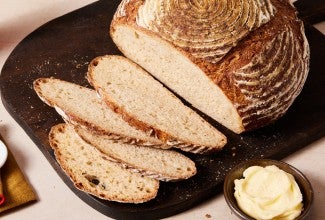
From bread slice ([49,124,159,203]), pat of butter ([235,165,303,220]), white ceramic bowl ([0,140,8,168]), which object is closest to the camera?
pat of butter ([235,165,303,220])

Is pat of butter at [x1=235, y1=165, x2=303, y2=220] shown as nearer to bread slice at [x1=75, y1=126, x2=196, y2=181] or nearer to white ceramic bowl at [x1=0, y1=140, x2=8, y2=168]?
bread slice at [x1=75, y1=126, x2=196, y2=181]

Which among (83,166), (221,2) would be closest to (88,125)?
(83,166)

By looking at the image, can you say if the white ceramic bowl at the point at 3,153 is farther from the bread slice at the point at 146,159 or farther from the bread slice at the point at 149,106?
the bread slice at the point at 149,106

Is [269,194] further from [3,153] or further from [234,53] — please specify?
[3,153]

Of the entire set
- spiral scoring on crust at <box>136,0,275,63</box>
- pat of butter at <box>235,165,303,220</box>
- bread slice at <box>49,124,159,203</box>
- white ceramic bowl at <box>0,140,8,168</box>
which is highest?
spiral scoring on crust at <box>136,0,275,63</box>

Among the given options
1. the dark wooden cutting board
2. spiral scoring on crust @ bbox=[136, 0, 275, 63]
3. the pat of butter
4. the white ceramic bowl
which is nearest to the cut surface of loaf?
spiral scoring on crust @ bbox=[136, 0, 275, 63]

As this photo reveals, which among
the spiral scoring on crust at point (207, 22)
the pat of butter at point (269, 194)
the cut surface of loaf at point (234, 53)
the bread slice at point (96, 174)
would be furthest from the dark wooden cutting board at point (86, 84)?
the spiral scoring on crust at point (207, 22)

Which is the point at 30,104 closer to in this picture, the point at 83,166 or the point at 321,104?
the point at 83,166

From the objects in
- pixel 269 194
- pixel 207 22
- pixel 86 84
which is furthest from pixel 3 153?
pixel 269 194
